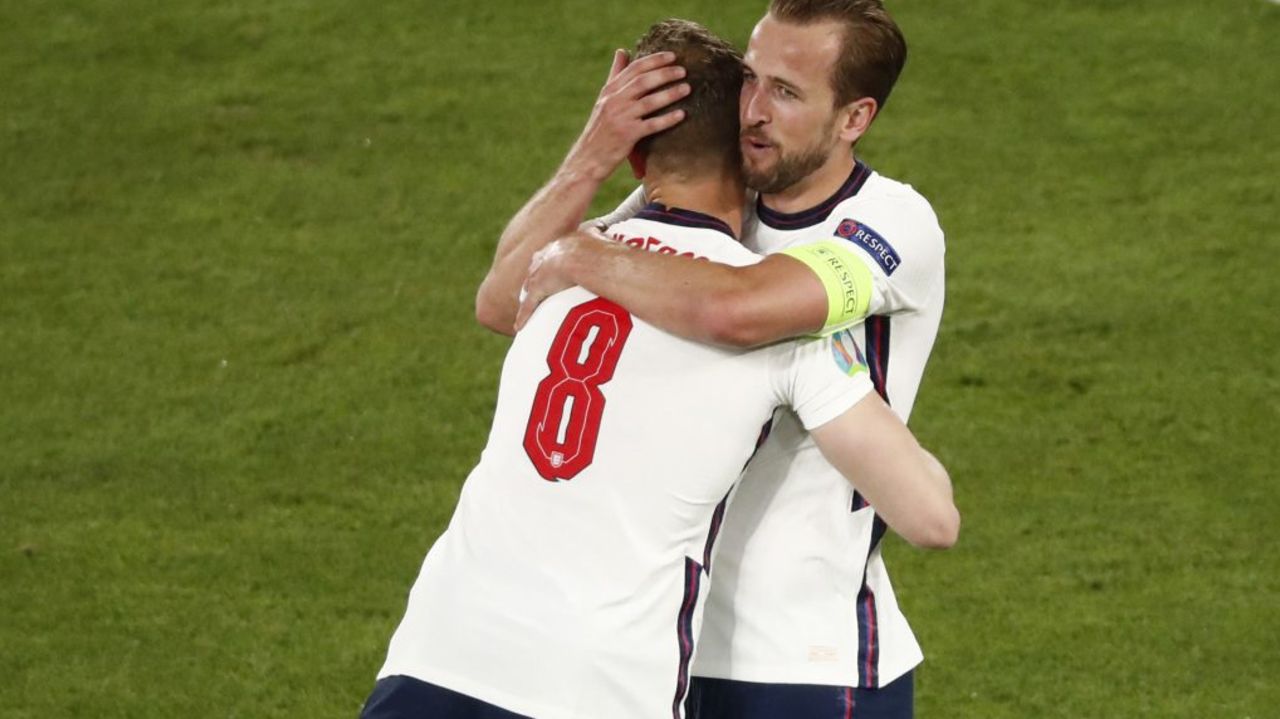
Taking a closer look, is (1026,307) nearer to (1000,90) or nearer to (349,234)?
(1000,90)

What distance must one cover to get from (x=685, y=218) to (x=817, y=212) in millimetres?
277

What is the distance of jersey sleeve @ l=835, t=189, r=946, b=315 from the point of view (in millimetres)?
2789

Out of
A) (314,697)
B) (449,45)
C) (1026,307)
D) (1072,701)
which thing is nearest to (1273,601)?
(1072,701)

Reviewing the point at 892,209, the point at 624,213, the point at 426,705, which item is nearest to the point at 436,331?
the point at 624,213

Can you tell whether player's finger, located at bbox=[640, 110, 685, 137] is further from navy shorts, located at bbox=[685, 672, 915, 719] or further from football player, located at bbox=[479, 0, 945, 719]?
navy shorts, located at bbox=[685, 672, 915, 719]

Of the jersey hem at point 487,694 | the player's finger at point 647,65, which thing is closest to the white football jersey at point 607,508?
the jersey hem at point 487,694

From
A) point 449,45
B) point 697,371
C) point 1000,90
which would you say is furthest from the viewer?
point 449,45

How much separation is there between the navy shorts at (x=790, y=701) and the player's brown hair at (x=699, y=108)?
78cm

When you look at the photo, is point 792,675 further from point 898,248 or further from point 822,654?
point 898,248

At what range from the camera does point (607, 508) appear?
261 cm

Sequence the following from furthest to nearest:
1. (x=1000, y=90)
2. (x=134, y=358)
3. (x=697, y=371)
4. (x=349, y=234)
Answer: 1. (x=1000, y=90)
2. (x=349, y=234)
3. (x=134, y=358)
4. (x=697, y=371)

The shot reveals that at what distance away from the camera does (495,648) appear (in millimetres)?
2650

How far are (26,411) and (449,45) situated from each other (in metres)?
3.25

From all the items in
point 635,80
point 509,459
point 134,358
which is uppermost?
point 635,80
